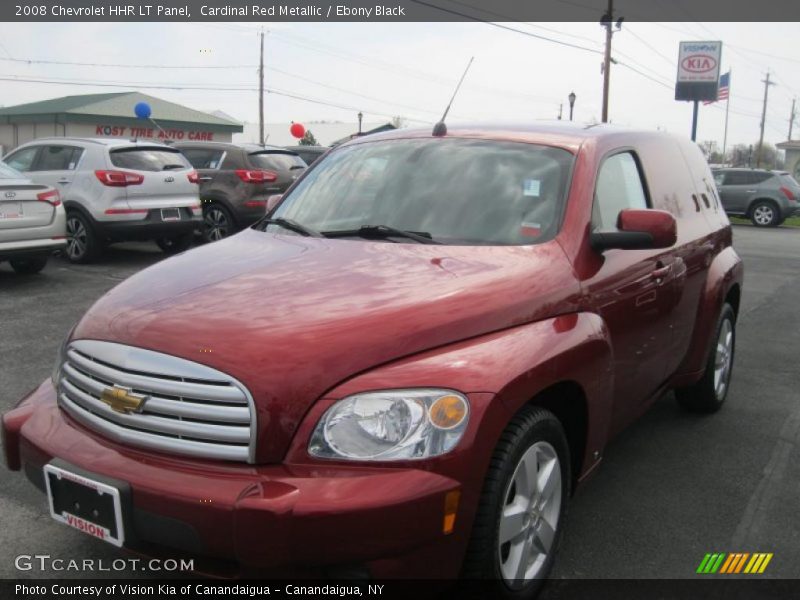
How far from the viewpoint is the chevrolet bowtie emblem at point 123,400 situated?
2.35 meters

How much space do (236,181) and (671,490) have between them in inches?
366

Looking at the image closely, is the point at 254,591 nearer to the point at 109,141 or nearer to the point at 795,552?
the point at 795,552

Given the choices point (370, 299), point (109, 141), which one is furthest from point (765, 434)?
point (109, 141)

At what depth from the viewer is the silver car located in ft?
27.0

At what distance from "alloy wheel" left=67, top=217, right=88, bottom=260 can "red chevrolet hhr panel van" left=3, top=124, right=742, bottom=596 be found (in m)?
7.49

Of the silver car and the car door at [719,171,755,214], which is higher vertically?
the silver car

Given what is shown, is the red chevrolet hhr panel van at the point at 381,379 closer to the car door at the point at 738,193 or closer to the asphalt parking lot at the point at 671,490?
the asphalt parking lot at the point at 671,490

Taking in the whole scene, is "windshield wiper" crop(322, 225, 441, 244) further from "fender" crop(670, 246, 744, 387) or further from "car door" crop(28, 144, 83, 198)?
"car door" crop(28, 144, 83, 198)

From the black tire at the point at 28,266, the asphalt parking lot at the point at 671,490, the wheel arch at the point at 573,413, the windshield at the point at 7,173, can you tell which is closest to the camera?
the wheel arch at the point at 573,413

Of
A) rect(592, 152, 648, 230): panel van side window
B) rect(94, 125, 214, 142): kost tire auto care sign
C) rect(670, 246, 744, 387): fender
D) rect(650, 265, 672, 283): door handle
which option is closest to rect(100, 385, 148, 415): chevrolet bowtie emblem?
rect(592, 152, 648, 230): panel van side window

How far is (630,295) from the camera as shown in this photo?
3363mm

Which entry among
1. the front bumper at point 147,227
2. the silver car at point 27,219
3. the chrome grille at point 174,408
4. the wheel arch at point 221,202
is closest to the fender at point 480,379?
the chrome grille at point 174,408

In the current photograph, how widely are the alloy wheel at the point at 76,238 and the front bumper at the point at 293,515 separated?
340 inches

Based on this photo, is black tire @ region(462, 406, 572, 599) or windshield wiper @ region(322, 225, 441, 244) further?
windshield wiper @ region(322, 225, 441, 244)
